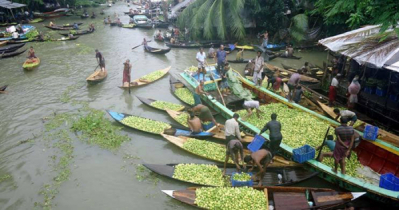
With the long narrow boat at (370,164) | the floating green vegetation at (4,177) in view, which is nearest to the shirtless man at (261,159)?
the long narrow boat at (370,164)

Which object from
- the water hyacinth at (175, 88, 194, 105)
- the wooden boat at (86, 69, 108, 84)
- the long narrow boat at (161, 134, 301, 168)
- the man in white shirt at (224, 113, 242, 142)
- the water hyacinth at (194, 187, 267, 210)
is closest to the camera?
the water hyacinth at (194, 187, 267, 210)

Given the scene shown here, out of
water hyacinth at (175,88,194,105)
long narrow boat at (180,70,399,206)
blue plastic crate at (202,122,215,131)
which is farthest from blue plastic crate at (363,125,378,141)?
water hyacinth at (175,88,194,105)

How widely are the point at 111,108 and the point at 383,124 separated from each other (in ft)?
37.3

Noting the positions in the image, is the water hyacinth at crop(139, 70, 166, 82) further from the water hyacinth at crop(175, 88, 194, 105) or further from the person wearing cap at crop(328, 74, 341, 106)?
the person wearing cap at crop(328, 74, 341, 106)

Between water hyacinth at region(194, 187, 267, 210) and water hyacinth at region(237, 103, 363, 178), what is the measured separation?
2.60m

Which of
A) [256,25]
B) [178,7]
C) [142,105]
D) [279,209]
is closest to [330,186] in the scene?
[279,209]

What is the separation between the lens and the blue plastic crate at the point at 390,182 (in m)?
6.14

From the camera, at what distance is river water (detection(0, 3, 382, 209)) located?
772cm

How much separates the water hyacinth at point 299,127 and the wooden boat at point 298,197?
4.29 feet

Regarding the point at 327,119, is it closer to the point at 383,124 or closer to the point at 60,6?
the point at 383,124

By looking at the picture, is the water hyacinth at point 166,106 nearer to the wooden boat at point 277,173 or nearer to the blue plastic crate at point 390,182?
the wooden boat at point 277,173

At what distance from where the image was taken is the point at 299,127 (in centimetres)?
905

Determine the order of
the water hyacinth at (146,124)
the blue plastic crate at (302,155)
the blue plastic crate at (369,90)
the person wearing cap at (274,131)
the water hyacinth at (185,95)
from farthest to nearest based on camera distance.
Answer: the water hyacinth at (185,95) < the blue plastic crate at (369,90) < the water hyacinth at (146,124) < the person wearing cap at (274,131) < the blue plastic crate at (302,155)

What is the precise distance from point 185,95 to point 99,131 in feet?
14.7
